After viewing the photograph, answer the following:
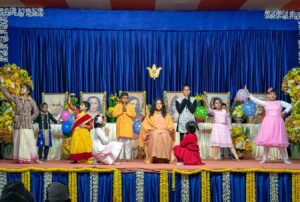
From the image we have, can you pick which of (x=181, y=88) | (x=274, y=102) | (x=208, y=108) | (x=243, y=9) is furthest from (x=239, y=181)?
(x=243, y=9)

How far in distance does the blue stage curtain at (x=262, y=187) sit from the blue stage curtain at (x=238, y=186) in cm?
20

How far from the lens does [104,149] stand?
8812 millimetres

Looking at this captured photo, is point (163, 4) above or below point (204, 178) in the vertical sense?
above

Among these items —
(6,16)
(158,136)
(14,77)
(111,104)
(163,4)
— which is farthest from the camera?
(6,16)

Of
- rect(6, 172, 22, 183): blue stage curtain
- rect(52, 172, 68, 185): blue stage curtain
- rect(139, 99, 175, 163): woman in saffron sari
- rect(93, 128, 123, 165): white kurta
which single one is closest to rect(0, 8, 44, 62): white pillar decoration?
rect(93, 128, 123, 165): white kurta

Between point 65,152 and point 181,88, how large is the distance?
2.71 meters

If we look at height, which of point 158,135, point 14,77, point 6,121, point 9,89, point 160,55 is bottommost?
point 158,135

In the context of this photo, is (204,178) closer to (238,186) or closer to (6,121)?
(238,186)

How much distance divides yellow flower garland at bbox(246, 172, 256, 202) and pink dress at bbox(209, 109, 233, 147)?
1916 mm

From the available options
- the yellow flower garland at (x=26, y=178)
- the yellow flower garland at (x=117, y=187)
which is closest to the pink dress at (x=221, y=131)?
the yellow flower garland at (x=117, y=187)

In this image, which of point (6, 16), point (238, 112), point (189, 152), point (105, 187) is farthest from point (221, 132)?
point (6, 16)

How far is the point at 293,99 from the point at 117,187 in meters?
4.14

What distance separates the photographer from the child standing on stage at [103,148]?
874 cm

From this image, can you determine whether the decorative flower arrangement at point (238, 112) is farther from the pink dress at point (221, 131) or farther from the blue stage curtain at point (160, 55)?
the blue stage curtain at point (160, 55)
